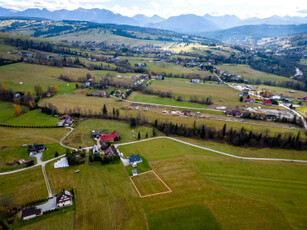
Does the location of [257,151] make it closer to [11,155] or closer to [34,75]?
[11,155]

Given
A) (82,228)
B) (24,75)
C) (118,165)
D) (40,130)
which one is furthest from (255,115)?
(24,75)

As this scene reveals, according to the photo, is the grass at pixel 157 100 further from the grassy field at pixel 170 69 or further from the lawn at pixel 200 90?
the grassy field at pixel 170 69

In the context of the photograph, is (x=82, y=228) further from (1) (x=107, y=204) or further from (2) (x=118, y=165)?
(2) (x=118, y=165)

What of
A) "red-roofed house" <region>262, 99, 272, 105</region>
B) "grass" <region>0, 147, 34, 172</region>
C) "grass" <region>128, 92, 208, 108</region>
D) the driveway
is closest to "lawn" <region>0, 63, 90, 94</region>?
"grass" <region>128, 92, 208, 108</region>

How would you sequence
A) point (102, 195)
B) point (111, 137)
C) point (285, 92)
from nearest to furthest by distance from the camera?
point (102, 195) < point (111, 137) < point (285, 92)

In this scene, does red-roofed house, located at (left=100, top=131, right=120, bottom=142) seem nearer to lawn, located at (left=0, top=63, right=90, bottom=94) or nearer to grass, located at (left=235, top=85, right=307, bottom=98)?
lawn, located at (left=0, top=63, right=90, bottom=94)

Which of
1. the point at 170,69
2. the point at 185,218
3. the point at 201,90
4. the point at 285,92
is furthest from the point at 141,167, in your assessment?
the point at 170,69
